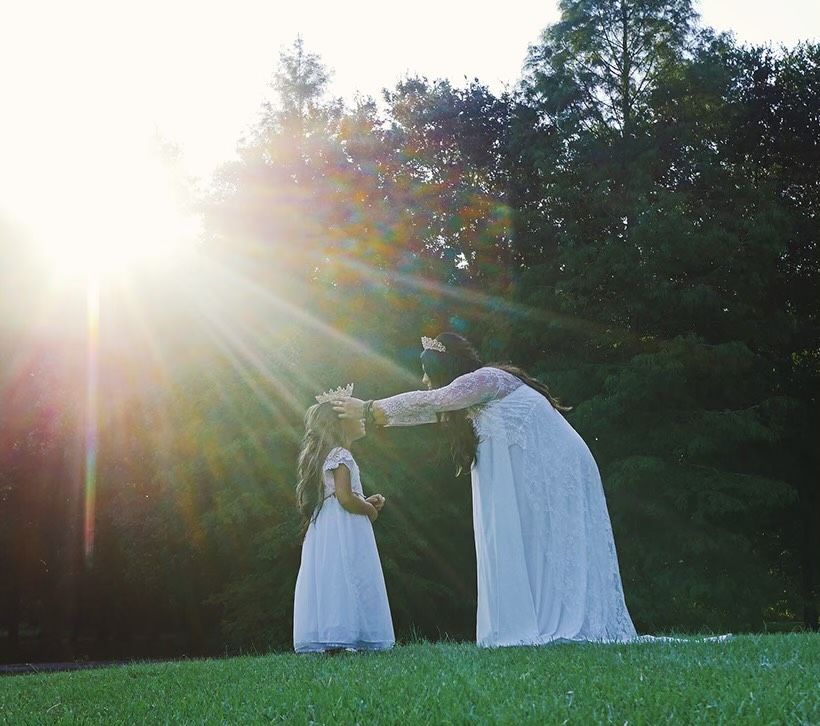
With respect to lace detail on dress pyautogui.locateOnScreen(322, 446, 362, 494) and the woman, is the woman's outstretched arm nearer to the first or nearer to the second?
the woman

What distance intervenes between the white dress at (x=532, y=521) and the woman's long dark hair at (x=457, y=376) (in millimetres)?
76

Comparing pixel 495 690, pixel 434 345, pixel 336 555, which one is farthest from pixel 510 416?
pixel 495 690

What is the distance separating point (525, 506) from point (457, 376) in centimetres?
120

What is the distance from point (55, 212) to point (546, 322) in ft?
36.7

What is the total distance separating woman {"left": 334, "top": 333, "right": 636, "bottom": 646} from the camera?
7.73m

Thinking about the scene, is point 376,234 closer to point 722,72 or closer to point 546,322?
point 546,322

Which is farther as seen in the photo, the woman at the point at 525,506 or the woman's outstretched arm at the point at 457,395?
the woman's outstretched arm at the point at 457,395

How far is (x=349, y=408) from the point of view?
8.94m

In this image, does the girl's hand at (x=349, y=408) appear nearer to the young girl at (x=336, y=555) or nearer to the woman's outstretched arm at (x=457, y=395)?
the woman's outstretched arm at (x=457, y=395)

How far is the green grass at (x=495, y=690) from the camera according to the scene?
4.31 metres

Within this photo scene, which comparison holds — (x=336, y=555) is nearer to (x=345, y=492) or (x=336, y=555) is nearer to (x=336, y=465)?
(x=345, y=492)

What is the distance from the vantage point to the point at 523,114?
26062 mm

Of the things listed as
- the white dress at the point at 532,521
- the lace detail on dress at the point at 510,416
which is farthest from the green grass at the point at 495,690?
the lace detail on dress at the point at 510,416

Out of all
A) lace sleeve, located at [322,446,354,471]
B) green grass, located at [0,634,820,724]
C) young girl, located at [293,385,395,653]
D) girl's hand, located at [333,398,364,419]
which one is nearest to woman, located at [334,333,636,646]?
girl's hand, located at [333,398,364,419]
